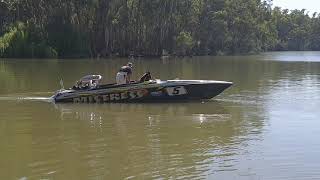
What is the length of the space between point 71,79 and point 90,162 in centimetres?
2391

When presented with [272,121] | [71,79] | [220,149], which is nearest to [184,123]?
[272,121]

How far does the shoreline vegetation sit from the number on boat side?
169 feet

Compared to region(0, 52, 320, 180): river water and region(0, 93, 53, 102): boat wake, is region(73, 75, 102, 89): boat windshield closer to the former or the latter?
region(0, 52, 320, 180): river water

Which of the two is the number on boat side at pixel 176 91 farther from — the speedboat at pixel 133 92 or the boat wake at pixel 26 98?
the boat wake at pixel 26 98

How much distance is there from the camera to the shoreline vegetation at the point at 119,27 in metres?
73.2

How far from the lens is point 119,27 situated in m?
81.9

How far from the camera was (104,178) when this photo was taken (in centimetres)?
943

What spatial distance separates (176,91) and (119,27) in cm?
6212

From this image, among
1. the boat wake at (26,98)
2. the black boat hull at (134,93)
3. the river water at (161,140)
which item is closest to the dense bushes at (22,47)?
the boat wake at (26,98)

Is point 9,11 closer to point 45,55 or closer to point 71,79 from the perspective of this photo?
point 45,55

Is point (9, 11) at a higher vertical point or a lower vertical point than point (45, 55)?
higher

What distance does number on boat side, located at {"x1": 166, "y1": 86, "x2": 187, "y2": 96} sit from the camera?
815 inches

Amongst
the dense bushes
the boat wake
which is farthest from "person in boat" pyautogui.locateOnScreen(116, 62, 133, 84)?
the dense bushes

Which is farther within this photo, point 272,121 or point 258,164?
point 272,121
